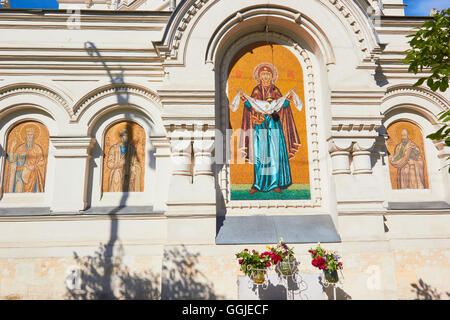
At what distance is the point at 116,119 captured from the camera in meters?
8.52

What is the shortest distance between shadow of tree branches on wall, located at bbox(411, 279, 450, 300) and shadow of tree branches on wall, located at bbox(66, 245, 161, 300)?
611 centimetres

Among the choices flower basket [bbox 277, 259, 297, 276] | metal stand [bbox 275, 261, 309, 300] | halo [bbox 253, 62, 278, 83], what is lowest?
metal stand [bbox 275, 261, 309, 300]

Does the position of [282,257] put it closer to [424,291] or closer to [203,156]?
[203,156]

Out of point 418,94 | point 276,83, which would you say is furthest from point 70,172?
point 418,94

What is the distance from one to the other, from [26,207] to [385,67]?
32.9ft

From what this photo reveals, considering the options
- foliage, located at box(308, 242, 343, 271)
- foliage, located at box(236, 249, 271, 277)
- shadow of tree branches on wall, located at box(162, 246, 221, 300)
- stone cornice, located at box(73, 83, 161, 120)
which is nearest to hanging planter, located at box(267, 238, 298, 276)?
foliage, located at box(236, 249, 271, 277)

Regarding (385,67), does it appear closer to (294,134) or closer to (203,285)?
(294,134)

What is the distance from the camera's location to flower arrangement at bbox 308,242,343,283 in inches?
252

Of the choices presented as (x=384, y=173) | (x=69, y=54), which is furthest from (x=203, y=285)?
(x=69, y=54)

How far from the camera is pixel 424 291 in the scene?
7742mm

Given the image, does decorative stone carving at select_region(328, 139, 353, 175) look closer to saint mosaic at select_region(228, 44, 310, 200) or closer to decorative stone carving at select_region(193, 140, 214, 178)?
saint mosaic at select_region(228, 44, 310, 200)

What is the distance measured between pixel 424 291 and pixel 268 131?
17.6 ft

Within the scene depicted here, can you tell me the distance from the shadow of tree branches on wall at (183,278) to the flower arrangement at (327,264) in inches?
88.9

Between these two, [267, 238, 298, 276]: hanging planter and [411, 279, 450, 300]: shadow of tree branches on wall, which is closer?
→ [267, 238, 298, 276]: hanging planter
